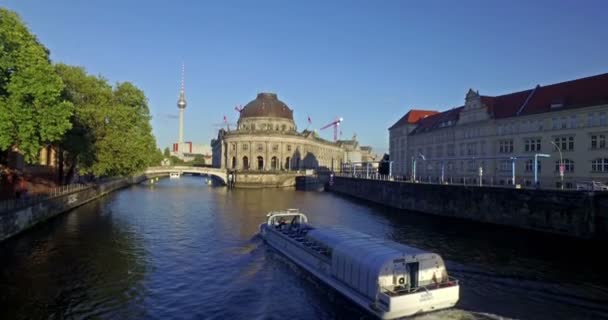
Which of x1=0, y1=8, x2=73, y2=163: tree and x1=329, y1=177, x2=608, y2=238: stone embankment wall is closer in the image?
x1=0, y1=8, x2=73, y2=163: tree

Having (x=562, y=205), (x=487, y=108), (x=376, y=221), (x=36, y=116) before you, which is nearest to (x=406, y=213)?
(x=376, y=221)

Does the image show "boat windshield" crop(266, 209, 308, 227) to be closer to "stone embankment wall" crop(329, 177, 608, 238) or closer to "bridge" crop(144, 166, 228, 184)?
"stone embankment wall" crop(329, 177, 608, 238)

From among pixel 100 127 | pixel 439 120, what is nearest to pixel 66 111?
pixel 100 127

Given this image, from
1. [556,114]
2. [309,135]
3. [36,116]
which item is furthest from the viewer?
[309,135]

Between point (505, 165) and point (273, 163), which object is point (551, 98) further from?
point (273, 163)

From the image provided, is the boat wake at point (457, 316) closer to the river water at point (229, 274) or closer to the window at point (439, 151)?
the river water at point (229, 274)

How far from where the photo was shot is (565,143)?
64.2 meters

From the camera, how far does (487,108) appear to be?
8300 centimetres

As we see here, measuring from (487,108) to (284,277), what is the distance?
2662 inches

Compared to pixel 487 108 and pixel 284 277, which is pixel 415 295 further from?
pixel 487 108

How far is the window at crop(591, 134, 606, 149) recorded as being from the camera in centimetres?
5838

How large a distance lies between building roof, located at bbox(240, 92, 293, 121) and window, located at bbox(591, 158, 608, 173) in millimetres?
131275

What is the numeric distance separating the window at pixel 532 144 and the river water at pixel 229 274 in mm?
27884

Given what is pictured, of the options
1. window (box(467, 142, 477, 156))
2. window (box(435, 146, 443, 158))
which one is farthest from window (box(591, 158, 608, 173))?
window (box(435, 146, 443, 158))
